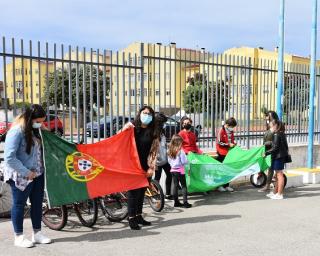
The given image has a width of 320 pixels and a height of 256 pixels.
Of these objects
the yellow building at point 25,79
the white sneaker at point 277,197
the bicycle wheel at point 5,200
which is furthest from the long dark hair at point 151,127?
the white sneaker at point 277,197

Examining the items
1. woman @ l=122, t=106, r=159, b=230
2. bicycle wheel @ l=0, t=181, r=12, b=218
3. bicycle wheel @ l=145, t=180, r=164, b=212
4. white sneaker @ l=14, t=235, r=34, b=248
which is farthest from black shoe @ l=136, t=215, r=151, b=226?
bicycle wheel @ l=0, t=181, r=12, b=218

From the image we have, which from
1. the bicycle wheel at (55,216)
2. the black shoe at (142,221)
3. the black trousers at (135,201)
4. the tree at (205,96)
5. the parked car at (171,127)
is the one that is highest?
the tree at (205,96)

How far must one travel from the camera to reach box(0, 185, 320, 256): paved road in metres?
5.27

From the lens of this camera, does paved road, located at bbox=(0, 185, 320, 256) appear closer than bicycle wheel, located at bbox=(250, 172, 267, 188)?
Yes

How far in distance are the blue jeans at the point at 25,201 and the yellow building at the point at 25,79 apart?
2086 mm

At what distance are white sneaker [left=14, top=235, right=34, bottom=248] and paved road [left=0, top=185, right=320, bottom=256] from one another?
0.08m

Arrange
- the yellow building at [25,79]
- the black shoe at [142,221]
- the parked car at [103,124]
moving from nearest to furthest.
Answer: the black shoe at [142,221] < the yellow building at [25,79] < the parked car at [103,124]

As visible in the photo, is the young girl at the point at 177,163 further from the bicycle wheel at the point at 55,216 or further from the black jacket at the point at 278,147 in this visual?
the bicycle wheel at the point at 55,216

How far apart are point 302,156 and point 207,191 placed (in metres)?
4.53

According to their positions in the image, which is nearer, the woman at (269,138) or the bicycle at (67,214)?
the bicycle at (67,214)

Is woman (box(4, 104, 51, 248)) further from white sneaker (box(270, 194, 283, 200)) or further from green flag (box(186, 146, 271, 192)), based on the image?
white sneaker (box(270, 194, 283, 200))

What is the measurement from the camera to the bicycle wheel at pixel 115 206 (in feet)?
21.9

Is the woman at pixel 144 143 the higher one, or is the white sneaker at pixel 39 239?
the woman at pixel 144 143

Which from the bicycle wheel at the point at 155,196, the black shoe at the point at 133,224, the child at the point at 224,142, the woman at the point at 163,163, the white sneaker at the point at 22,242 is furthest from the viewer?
the child at the point at 224,142
